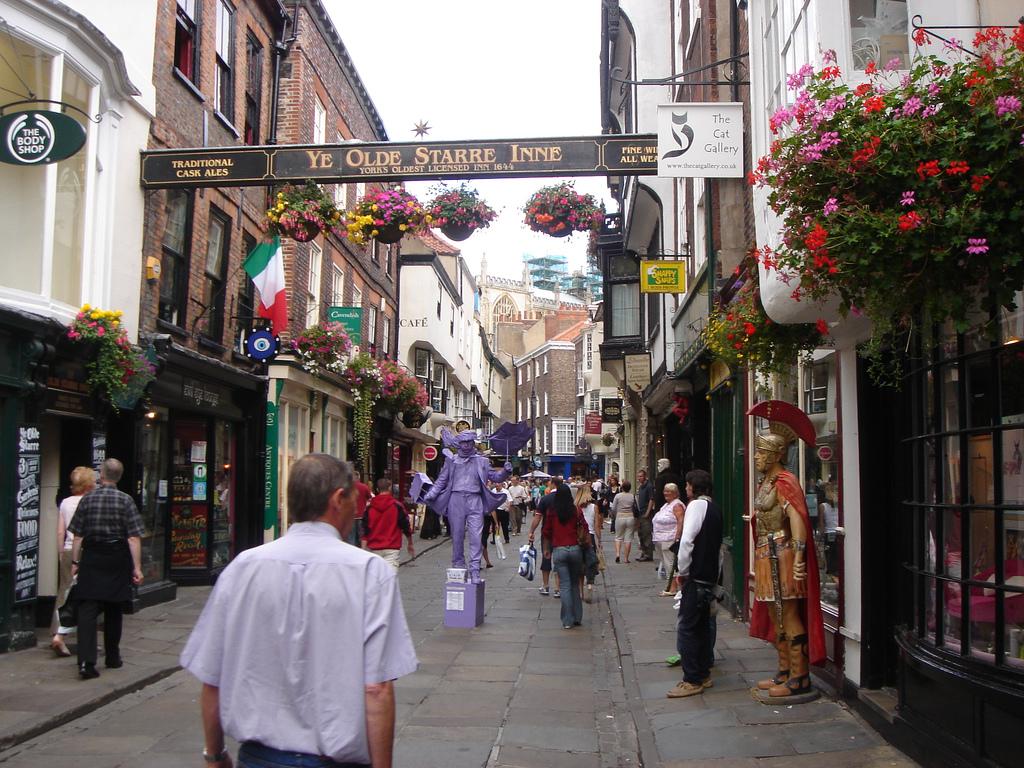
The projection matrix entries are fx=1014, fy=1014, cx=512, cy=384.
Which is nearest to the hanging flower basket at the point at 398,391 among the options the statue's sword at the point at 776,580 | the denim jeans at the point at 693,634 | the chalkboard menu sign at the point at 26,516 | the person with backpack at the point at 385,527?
A: the person with backpack at the point at 385,527

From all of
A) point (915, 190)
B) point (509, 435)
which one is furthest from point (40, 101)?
point (509, 435)

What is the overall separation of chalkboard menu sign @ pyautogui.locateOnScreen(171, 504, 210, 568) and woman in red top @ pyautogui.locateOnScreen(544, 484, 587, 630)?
609cm

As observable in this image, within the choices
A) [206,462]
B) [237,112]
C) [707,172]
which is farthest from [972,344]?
[237,112]

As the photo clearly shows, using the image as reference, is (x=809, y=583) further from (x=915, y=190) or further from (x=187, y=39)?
(x=187, y=39)

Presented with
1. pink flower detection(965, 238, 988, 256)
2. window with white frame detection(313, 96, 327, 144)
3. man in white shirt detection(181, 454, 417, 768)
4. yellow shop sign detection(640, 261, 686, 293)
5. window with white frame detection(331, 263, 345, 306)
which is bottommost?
man in white shirt detection(181, 454, 417, 768)

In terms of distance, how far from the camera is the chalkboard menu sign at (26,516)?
9.88m

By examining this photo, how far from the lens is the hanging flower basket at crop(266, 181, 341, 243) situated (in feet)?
42.3

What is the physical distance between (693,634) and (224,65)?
12586 mm

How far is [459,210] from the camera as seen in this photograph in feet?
42.6

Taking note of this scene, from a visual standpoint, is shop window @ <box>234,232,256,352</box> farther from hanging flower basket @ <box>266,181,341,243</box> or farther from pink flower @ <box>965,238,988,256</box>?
pink flower @ <box>965,238,988,256</box>

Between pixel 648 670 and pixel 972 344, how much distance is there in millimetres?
5059

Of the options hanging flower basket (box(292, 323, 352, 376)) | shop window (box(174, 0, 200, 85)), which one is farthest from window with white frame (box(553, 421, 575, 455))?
shop window (box(174, 0, 200, 85))

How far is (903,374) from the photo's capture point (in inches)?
260

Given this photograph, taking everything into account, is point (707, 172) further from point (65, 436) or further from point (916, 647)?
point (65, 436)
